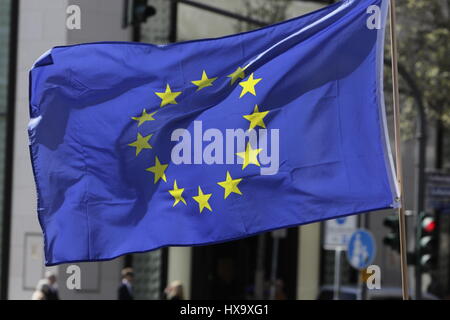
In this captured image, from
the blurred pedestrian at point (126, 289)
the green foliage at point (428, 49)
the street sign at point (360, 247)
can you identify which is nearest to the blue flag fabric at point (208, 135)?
the street sign at point (360, 247)

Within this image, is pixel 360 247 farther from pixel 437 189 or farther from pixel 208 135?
pixel 208 135

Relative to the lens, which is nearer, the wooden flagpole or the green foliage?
the wooden flagpole

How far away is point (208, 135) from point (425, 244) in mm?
12667

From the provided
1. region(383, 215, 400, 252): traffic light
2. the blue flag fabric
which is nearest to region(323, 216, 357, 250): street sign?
region(383, 215, 400, 252): traffic light

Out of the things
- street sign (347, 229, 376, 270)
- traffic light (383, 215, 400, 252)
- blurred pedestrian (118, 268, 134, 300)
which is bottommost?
blurred pedestrian (118, 268, 134, 300)

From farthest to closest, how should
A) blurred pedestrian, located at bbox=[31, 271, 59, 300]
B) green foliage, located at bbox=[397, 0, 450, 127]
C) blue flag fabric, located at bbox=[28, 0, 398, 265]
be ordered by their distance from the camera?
green foliage, located at bbox=[397, 0, 450, 127]
blurred pedestrian, located at bbox=[31, 271, 59, 300]
blue flag fabric, located at bbox=[28, 0, 398, 265]

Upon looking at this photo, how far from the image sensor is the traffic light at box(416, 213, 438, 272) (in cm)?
1966

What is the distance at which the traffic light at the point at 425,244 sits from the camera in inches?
774

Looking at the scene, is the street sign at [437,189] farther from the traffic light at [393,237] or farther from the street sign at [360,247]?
the street sign at [360,247]

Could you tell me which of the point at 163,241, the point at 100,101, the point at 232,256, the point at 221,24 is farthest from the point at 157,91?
the point at 232,256

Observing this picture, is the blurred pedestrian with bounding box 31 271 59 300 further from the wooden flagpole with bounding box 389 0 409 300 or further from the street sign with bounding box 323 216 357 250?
the wooden flagpole with bounding box 389 0 409 300

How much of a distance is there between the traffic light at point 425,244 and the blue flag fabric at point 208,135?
1182 centimetres

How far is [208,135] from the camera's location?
7.80 m

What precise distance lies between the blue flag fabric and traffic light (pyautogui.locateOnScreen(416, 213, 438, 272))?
11820mm
